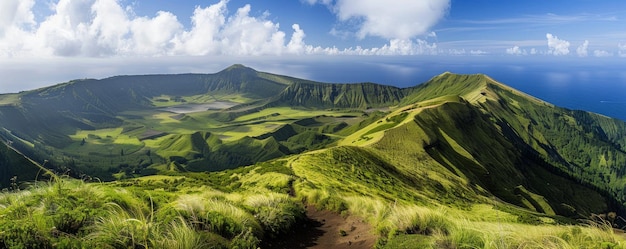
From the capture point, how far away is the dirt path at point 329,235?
13.9m

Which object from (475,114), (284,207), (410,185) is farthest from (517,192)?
(284,207)

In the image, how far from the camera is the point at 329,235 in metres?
15.9

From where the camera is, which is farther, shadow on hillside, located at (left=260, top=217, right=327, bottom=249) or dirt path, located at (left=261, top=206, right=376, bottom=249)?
dirt path, located at (left=261, top=206, right=376, bottom=249)

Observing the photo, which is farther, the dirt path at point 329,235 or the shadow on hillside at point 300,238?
the dirt path at point 329,235

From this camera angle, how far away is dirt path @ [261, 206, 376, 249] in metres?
13.9

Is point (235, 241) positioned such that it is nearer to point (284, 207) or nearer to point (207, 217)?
point (207, 217)

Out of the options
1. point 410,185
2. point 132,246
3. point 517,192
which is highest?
point 132,246

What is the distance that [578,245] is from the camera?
9.43 meters

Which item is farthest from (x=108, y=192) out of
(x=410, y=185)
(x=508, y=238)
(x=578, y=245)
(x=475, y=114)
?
(x=475, y=114)

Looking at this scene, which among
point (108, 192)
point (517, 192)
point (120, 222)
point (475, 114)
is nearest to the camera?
point (120, 222)

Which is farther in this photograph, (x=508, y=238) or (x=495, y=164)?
(x=495, y=164)

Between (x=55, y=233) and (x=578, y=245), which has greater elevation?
(x=55, y=233)

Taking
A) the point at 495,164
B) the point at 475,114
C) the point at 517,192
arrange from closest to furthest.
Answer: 1. the point at 517,192
2. the point at 495,164
3. the point at 475,114

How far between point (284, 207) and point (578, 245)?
11291mm
